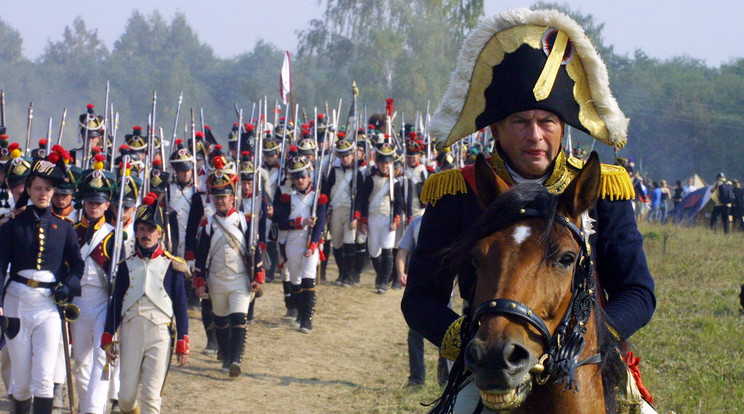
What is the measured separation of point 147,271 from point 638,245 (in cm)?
507

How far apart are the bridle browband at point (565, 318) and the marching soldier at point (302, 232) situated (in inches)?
365

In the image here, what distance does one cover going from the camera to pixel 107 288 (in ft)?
26.2

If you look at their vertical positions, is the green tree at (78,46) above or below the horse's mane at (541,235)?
above

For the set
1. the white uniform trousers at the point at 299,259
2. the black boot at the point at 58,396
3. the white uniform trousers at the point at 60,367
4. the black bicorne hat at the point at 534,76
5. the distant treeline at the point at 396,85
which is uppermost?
the distant treeline at the point at 396,85

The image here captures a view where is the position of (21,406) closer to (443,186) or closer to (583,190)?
(443,186)

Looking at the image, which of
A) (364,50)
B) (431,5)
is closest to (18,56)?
(364,50)

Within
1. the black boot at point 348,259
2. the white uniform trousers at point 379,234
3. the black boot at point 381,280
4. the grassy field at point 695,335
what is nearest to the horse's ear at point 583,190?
the grassy field at point 695,335

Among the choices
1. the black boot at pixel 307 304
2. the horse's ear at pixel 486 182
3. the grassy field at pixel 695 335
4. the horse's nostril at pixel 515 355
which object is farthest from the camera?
the black boot at pixel 307 304

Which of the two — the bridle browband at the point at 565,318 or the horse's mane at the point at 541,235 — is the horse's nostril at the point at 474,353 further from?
the horse's mane at the point at 541,235

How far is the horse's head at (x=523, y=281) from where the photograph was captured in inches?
95.7

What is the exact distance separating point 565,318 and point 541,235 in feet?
0.83

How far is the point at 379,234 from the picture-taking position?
606 inches

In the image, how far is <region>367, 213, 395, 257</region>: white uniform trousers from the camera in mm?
15320

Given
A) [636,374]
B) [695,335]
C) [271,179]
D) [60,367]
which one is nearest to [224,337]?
[60,367]
